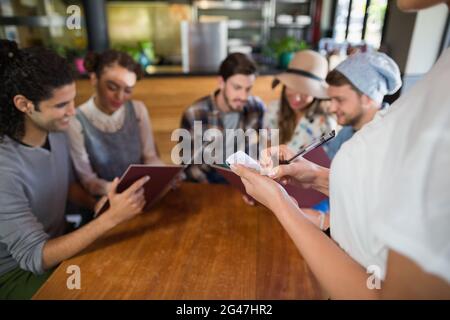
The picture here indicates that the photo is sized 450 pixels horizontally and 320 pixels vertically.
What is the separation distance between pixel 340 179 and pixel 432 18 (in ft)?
6.04

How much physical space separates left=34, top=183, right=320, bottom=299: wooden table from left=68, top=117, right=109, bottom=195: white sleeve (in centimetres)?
47

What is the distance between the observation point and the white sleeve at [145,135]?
5.91 ft

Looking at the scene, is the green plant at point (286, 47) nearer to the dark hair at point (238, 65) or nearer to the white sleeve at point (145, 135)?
the dark hair at point (238, 65)

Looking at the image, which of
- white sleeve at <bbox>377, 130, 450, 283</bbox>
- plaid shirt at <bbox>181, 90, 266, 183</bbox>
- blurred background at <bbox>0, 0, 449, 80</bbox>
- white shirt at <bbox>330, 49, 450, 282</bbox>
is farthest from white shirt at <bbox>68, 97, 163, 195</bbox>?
white sleeve at <bbox>377, 130, 450, 283</bbox>

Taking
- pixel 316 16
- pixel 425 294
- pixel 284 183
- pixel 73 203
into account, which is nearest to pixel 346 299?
pixel 425 294

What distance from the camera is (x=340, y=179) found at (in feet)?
1.77

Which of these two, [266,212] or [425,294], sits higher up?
[425,294]

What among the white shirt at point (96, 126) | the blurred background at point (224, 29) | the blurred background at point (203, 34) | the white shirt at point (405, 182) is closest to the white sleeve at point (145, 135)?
the white shirt at point (96, 126)

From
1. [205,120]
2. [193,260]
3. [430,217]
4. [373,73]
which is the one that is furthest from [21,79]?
[373,73]

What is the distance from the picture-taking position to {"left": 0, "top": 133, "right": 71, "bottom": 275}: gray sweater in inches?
37.5

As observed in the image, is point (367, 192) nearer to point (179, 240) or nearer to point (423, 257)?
point (423, 257)

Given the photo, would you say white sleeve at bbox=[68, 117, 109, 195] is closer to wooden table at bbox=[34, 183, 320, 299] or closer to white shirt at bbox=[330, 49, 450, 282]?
wooden table at bbox=[34, 183, 320, 299]

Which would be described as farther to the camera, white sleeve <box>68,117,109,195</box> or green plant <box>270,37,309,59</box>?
green plant <box>270,37,309,59</box>

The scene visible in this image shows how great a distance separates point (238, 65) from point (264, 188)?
4.16 feet
